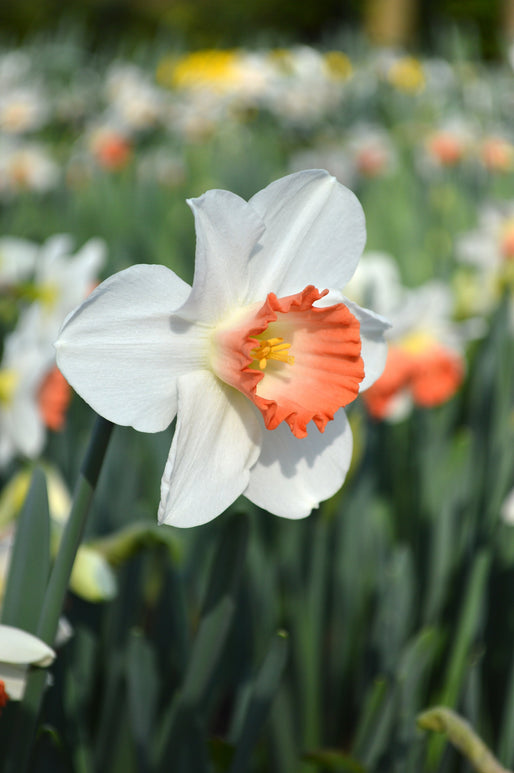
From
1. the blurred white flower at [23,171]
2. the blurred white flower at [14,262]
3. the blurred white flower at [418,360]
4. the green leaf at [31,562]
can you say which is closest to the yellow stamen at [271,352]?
the green leaf at [31,562]

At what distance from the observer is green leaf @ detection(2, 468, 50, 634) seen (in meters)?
0.71

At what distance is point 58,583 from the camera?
0.64m

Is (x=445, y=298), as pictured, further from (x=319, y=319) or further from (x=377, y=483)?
(x=319, y=319)

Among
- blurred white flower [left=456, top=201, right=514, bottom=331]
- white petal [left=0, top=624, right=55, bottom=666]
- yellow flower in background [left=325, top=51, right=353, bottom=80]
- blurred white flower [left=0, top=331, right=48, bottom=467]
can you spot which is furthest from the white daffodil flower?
yellow flower in background [left=325, top=51, right=353, bottom=80]

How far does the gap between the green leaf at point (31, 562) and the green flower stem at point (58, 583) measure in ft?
0.15

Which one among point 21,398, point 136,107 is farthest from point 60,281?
point 136,107

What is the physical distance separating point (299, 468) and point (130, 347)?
0.18 meters

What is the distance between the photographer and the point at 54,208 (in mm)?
3209

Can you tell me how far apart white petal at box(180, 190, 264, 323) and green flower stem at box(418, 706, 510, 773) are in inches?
17.5

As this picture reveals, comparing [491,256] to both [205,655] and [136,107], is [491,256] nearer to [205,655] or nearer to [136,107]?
[205,655]

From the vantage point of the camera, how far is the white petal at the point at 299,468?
63 cm

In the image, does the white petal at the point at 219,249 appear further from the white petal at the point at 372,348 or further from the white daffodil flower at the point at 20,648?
the white daffodil flower at the point at 20,648

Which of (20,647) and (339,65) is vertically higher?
(339,65)

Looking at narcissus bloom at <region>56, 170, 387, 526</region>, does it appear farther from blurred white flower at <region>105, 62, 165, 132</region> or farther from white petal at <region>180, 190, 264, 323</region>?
blurred white flower at <region>105, 62, 165, 132</region>
